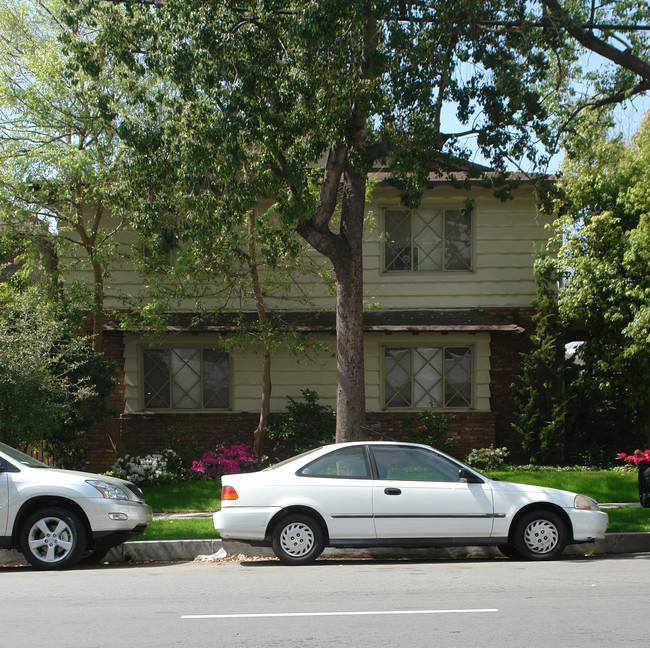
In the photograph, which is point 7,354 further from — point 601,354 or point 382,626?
point 601,354

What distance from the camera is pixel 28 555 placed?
9688mm

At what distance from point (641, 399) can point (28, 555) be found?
41.9 ft

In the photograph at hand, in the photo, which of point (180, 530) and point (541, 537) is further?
point (180, 530)

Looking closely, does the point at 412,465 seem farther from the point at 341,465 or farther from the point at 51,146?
the point at 51,146

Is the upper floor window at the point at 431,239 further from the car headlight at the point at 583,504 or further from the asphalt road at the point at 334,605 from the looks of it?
the asphalt road at the point at 334,605

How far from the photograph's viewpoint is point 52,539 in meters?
9.77

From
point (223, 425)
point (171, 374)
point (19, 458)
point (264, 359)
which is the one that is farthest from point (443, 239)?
point (19, 458)

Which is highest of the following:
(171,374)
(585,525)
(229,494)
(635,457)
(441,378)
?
(171,374)

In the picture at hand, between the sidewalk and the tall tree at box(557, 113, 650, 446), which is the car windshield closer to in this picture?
the sidewalk

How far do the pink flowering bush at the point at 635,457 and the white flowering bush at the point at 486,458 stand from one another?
2412 mm

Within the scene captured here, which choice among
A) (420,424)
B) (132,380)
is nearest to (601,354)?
(420,424)

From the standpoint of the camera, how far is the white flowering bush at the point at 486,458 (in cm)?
1734

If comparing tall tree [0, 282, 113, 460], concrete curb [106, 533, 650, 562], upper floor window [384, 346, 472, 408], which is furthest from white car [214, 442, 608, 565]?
upper floor window [384, 346, 472, 408]

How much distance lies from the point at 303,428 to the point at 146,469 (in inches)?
130
